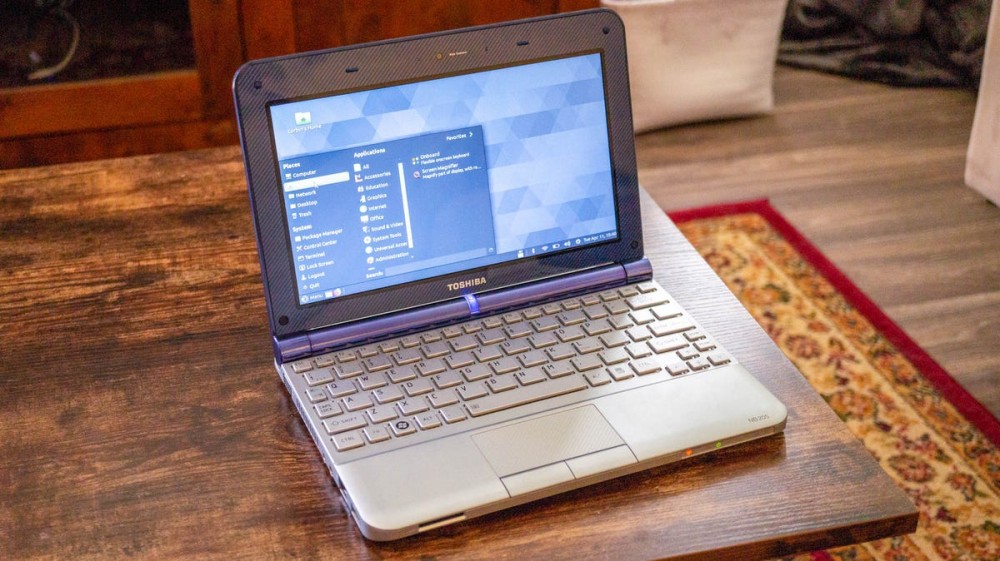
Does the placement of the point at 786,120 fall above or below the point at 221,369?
below

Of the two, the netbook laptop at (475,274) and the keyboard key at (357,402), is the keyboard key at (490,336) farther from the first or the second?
the keyboard key at (357,402)

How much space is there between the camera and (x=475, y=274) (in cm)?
83

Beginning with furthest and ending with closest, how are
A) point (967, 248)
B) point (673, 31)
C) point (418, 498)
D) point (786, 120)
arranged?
point (786, 120) → point (673, 31) → point (967, 248) → point (418, 498)

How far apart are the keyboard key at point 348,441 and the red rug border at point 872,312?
1289 mm

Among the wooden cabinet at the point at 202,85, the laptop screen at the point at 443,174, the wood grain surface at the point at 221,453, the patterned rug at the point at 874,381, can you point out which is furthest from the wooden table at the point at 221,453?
the wooden cabinet at the point at 202,85

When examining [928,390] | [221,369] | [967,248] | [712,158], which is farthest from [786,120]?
[221,369]

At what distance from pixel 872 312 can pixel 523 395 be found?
1.39 m

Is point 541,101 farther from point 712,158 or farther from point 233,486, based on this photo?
point 712,158

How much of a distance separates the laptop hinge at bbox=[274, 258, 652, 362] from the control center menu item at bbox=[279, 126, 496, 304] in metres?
0.03

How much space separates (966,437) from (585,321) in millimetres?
1102

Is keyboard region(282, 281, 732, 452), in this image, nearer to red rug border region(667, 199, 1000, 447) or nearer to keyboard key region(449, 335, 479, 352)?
keyboard key region(449, 335, 479, 352)

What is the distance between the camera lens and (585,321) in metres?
0.81

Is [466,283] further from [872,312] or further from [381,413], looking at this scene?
[872,312]

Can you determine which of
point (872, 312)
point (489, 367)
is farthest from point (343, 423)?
point (872, 312)
